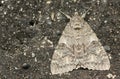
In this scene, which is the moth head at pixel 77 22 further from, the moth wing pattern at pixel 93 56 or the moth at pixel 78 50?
the moth wing pattern at pixel 93 56

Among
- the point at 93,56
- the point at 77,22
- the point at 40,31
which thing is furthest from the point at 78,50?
the point at 40,31

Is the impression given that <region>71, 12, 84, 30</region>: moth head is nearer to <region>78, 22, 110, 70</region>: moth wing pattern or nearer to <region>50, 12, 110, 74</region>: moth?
<region>50, 12, 110, 74</region>: moth

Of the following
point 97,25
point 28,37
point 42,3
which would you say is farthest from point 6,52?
point 97,25

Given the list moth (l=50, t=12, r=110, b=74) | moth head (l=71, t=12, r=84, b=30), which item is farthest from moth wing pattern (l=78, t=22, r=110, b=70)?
moth head (l=71, t=12, r=84, b=30)

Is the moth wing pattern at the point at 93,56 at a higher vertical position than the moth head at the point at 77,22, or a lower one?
lower

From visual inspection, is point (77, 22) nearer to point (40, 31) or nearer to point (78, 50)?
point (78, 50)

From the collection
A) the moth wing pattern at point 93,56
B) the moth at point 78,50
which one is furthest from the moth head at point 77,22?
the moth wing pattern at point 93,56

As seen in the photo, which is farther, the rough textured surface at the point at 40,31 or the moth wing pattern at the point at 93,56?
the rough textured surface at the point at 40,31
